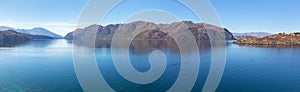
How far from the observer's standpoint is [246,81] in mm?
43031

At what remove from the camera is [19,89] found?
3616 centimetres

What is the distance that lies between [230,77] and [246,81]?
147 inches

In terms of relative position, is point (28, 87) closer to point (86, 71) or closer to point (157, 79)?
point (86, 71)

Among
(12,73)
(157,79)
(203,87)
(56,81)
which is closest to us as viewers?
(203,87)

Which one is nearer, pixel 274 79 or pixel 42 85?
pixel 42 85

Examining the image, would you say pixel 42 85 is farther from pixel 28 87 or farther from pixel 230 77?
pixel 230 77

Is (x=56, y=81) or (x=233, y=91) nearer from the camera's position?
(x=233, y=91)

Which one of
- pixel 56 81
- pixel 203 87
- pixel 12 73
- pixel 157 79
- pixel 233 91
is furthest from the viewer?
pixel 12 73

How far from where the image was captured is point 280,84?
41.7 meters

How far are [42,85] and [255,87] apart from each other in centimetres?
3439

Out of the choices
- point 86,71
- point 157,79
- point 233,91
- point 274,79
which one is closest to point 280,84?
point 274,79

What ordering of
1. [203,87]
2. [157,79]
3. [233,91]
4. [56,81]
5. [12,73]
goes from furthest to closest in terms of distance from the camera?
[12,73]
[157,79]
[56,81]
[203,87]
[233,91]

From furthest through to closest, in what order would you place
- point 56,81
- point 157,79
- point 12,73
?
point 12,73 < point 157,79 < point 56,81

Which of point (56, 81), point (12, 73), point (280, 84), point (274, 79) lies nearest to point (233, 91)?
point (280, 84)
